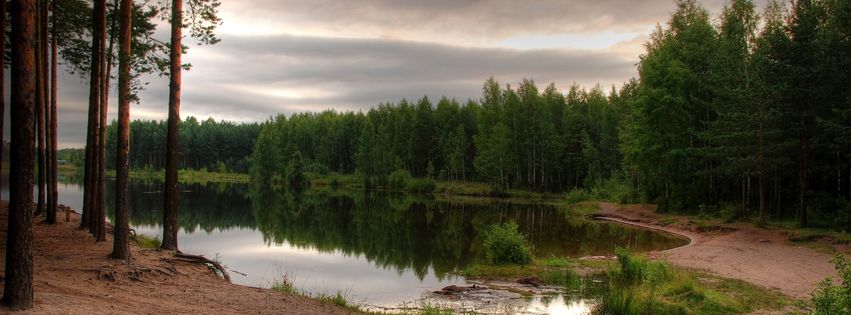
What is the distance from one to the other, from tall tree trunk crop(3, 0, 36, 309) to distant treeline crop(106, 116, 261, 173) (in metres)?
136

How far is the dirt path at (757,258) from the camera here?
16.5 metres

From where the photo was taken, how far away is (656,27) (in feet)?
144

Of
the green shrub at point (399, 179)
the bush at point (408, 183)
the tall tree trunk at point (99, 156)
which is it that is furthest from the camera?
the green shrub at point (399, 179)

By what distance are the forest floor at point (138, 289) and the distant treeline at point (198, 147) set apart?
130185mm

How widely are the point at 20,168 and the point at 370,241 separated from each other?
20.6 m

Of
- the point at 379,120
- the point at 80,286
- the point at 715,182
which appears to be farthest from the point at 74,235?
the point at 379,120

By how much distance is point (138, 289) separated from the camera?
37.1 feet

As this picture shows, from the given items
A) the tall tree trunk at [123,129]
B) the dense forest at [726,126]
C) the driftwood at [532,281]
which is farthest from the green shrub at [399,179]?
the tall tree trunk at [123,129]

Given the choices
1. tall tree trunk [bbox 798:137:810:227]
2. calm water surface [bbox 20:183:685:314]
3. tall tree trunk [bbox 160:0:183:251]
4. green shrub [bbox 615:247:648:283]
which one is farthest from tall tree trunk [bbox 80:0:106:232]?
tall tree trunk [bbox 798:137:810:227]

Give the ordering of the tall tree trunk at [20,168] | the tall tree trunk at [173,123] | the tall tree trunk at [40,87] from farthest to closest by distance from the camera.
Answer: the tall tree trunk at [40,87]
the tall tree trunk at [173,123]
the tall tree trunk at [20,168]

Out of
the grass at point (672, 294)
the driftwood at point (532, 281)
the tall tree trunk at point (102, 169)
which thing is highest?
the tall tree trunk at point (102, 169)

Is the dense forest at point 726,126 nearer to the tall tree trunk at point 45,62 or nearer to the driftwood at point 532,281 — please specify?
the driftwood at point 532,281

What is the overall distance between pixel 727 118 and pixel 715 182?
23.7ft

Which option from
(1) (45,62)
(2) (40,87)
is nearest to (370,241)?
(2) (40,87)
